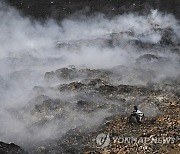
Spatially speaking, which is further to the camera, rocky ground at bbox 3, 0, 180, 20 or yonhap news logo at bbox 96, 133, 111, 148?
rocky ground at bbox 3, 0, 180, 20

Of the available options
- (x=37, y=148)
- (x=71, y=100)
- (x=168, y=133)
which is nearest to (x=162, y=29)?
(x=71, y=100)

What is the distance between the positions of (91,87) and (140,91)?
1821 mm

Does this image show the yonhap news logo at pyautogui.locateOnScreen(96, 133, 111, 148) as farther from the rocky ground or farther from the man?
the rocky ground

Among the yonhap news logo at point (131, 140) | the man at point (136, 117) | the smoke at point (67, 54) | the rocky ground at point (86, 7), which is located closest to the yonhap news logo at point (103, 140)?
the yonhap news logo at point (131, 140)

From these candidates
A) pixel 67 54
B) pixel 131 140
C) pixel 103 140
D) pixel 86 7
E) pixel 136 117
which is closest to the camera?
pixel 131 140

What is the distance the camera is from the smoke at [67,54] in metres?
10.2

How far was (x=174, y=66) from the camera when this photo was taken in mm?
13938

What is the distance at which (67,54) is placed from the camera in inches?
617

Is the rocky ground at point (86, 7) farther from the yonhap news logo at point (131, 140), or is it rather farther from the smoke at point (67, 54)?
the yonhap news logo at point (131, 140)

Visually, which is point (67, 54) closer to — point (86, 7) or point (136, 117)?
point (86, 7)

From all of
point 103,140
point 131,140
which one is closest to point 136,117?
point 131,140

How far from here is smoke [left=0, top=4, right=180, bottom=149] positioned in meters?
10.2

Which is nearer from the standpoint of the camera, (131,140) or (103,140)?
(131,140)

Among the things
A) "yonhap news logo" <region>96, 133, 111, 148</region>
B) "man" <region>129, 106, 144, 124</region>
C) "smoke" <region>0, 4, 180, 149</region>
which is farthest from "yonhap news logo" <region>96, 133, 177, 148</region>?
"smoke" <region>0, 4, 180, 149</region>
